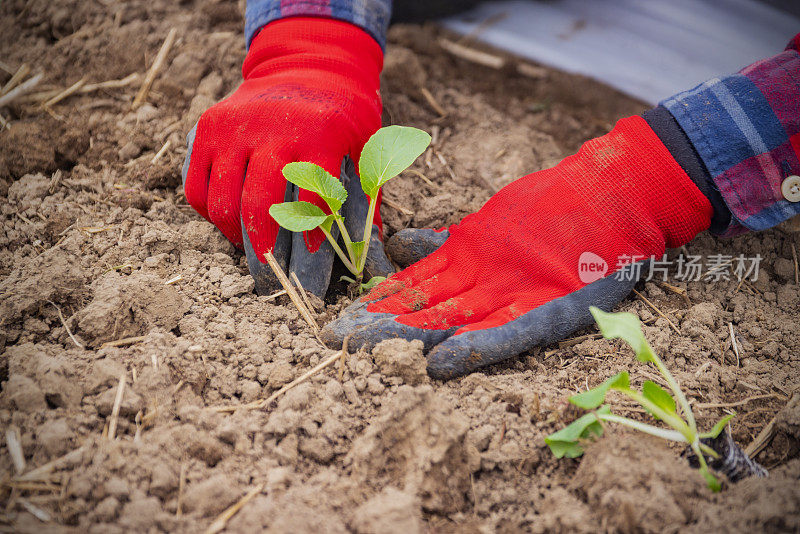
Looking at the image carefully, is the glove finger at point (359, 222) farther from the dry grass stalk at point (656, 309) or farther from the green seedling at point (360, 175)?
the dry grass stalk at point (656, 309)

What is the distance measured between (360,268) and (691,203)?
1067 millimetres

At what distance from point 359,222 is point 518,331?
2.07ft

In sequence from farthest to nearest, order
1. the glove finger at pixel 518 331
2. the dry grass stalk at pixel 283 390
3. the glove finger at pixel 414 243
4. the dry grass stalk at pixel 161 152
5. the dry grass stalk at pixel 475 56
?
the dry grass stalk at pixel 475 56 → the dry grass stalk at pixel 161 152 → the glove finger at pixel 414 243 → the glove finger at pixel 518 331 → the dry grass stalk at pixel 283 390

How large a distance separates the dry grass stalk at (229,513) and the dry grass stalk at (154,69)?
1756mm

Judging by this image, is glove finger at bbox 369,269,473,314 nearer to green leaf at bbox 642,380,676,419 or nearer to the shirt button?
green leaf at bbox 642,380,676,419

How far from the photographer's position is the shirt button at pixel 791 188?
1.72 meters

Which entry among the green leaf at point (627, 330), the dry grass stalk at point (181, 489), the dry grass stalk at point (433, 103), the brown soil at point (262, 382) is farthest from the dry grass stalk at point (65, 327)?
the dry grass stalk at point (433, 103)

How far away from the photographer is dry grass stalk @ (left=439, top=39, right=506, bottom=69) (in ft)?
9.61

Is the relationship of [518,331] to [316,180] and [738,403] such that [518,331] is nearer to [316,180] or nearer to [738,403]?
[738,403]

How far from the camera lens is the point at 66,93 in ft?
7.41

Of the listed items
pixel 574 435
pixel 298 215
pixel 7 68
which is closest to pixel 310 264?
pixel 298 215

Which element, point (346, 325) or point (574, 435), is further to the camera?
point (346, 325)

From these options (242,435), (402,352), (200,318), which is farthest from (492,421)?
(200,318)

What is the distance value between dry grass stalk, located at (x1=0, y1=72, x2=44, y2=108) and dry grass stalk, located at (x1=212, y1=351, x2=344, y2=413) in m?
1.68
